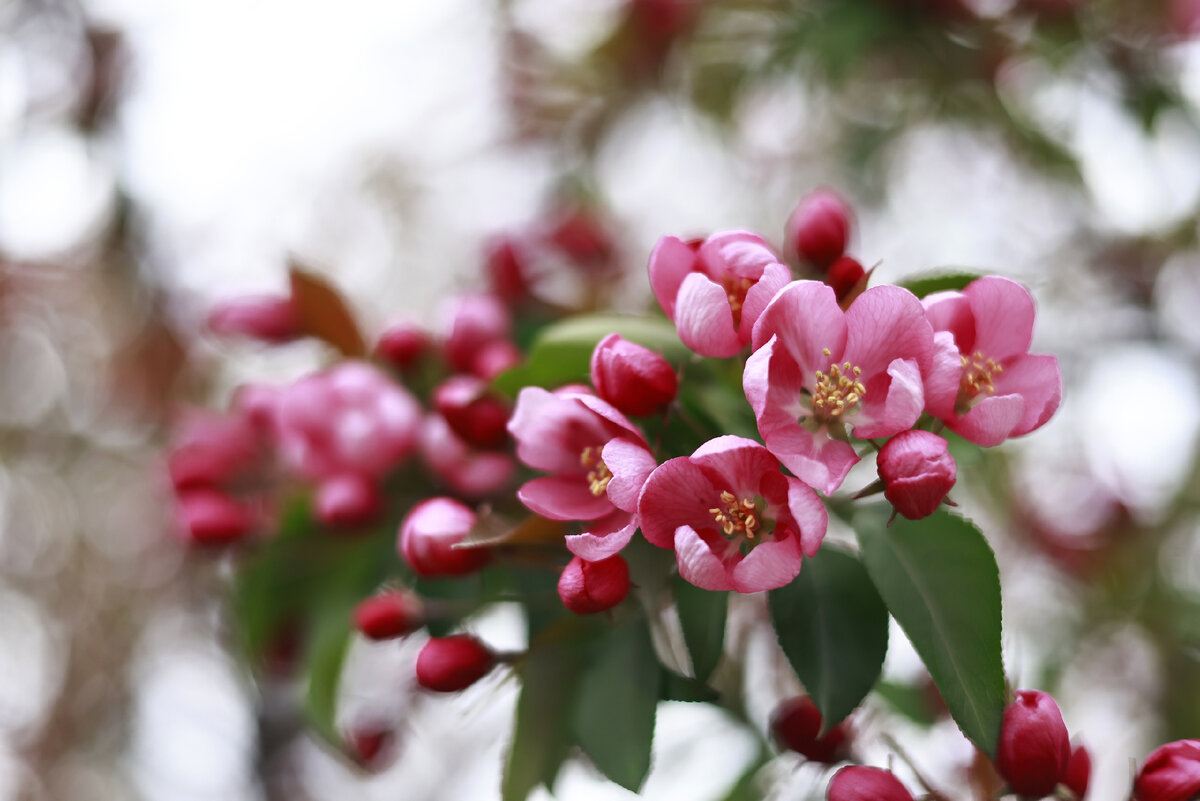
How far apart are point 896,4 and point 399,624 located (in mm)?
1407

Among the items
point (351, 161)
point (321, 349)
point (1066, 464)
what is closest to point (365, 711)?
point (321, 349)

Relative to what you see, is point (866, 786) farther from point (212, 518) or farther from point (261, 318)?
point (261, 318)

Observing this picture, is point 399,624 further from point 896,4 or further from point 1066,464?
point 1066,464

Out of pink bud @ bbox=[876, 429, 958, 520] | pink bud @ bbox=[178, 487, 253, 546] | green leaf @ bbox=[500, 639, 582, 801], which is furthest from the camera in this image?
pink bud @ bbox=[178, 487, 253, 546]

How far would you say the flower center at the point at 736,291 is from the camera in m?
0.80

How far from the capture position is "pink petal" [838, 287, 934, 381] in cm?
71

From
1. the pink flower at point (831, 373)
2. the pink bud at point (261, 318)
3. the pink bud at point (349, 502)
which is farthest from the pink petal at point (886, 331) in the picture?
the pink bud at point (261, 318)

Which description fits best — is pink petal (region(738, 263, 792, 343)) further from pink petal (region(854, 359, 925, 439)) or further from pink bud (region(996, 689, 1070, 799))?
pink bud (region(996, 689, 1070, 799))

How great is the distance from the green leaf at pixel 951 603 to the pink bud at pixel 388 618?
1.68 feet

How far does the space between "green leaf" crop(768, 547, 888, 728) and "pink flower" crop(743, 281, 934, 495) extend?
0.15 m

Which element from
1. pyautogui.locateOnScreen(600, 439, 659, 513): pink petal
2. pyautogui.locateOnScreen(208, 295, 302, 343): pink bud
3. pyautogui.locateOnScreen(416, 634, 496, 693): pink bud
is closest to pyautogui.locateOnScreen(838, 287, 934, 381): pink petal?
pyautogui.locateOnScreen(600, 439, 659, 513): pink petal

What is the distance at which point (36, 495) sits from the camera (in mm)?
3025

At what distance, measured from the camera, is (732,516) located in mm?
732

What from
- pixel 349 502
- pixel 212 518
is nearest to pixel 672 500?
pixel 349 502
